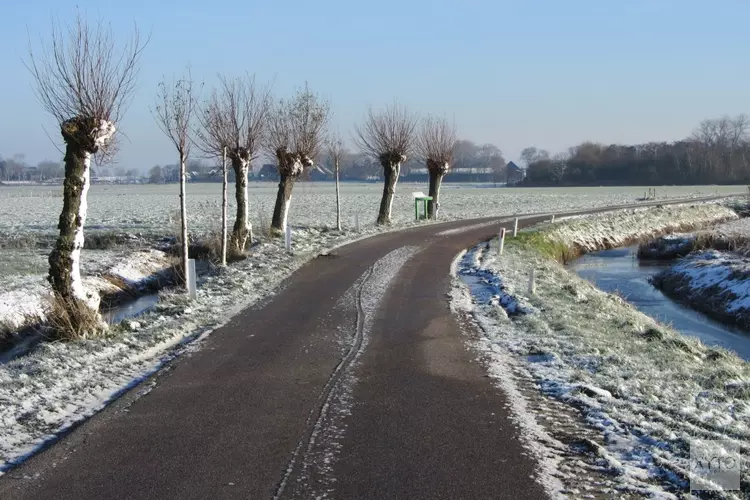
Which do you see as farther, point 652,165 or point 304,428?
point 652,165

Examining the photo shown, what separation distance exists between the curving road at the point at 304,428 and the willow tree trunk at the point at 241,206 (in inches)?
472

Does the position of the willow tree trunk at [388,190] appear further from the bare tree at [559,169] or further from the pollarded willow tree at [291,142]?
the bare tree at [559,169]

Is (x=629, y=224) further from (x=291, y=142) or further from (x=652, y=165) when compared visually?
(x=652, y=165)

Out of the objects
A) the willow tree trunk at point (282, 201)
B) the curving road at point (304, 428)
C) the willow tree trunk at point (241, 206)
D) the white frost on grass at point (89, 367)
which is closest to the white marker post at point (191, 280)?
the white frost on grass at point (89, 367)

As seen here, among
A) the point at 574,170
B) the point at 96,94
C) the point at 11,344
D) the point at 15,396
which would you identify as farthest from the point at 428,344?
the point at 574,170

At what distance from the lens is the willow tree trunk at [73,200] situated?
11.6 m

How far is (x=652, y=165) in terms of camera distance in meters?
120

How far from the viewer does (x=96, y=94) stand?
1176 cm

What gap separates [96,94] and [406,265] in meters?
11.8

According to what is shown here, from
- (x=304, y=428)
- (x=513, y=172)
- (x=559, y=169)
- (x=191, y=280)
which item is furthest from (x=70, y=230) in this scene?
(x=513, y=172)

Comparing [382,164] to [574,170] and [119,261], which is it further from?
[574,170]

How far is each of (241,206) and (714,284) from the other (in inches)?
662

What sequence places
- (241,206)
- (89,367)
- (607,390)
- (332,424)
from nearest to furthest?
(332,424) < (607,390) < (89,367) < (241,206)

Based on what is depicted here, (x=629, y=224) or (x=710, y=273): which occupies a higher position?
(x=629, y=224)
